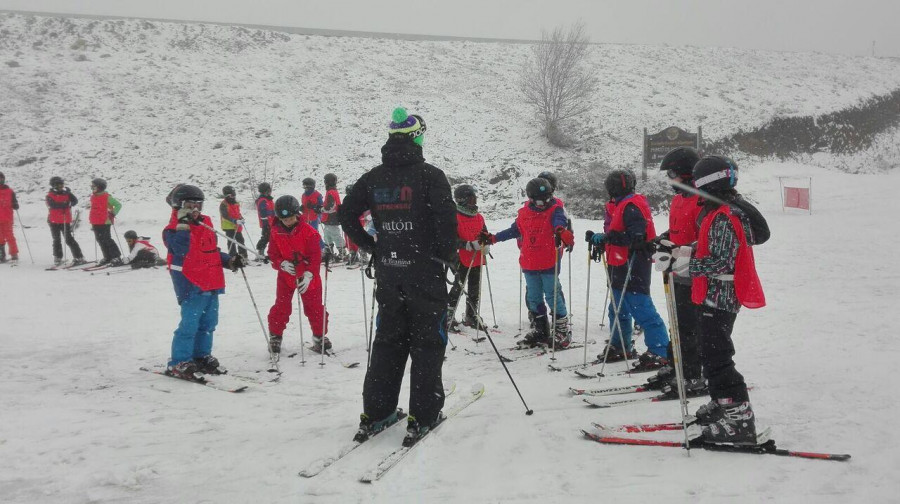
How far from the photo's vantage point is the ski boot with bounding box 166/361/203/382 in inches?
212

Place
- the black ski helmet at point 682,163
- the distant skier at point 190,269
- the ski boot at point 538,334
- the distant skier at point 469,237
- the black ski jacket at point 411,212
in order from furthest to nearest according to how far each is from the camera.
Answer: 1. the distant skier at point 469,237
2. the ski boot at point 538,334
3. the distant skier at point 190,269
4. the black ski helmet at point 682,163
5. the black ski jacket at point 411,212

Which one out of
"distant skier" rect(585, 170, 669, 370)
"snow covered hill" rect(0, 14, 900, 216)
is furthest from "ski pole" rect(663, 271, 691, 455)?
"snow covered hill" rect(0, 14, 900, 216)

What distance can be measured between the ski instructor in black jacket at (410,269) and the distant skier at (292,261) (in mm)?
2427

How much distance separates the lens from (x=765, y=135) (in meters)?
26.4

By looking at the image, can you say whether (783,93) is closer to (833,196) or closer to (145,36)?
(833,196)

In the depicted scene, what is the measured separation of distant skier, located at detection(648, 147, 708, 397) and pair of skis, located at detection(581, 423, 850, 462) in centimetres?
81

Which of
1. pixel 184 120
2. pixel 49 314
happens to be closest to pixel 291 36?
pixel 184 120

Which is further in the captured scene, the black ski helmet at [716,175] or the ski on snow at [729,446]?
the black ski helmet at [716,175]

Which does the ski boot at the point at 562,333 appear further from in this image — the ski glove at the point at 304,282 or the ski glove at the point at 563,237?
the ski glove at the point at 304,282

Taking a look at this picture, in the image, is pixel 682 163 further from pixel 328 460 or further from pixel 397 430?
pixel 328 460

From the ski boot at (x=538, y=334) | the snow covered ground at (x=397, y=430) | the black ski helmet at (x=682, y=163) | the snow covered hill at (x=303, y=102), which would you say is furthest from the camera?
the snow covered hill at (x=303, y=102)

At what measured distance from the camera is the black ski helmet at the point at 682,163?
441 centimetres

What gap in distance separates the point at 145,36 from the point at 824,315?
36.0 metres

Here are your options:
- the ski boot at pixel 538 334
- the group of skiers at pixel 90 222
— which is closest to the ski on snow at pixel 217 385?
the ski boot at pixel 538 334
